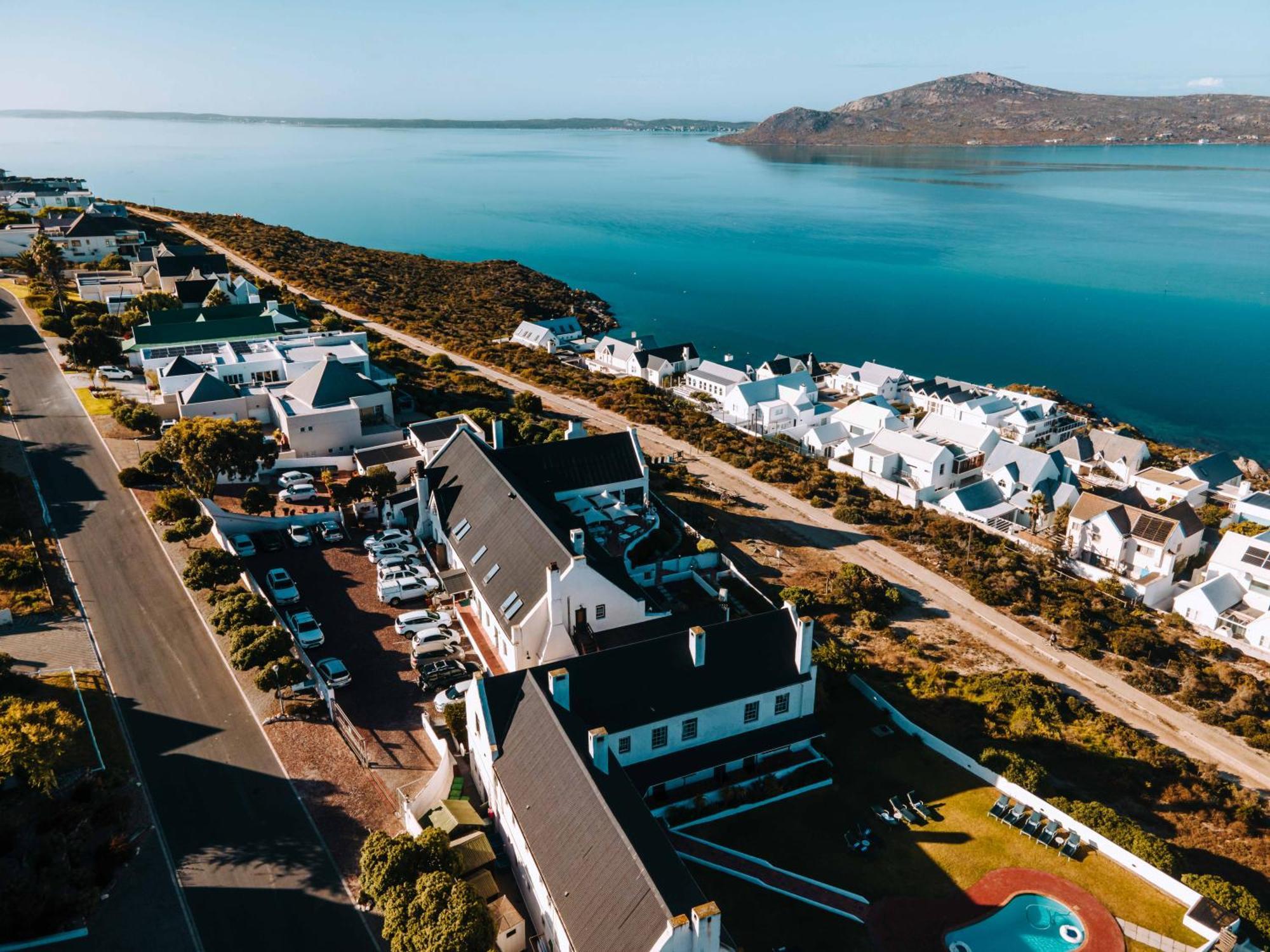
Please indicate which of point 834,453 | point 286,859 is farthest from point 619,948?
point 834,453

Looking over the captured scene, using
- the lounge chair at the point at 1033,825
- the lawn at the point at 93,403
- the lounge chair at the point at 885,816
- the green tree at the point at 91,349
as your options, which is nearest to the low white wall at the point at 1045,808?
the lounge chair at the point at 1033,825

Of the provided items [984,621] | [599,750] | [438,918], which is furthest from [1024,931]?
[984,621]

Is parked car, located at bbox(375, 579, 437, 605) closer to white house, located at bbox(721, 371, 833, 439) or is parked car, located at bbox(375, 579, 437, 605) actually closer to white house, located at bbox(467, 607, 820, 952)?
white house, located at bbox(467, 607, 820, 952)

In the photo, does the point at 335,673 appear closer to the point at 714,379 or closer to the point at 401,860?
the point at 401,860

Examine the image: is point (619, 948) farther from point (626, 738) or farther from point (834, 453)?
point (834, 453)

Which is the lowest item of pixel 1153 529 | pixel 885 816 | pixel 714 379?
pixel 885 816

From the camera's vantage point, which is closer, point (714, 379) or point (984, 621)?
point (984, 621)

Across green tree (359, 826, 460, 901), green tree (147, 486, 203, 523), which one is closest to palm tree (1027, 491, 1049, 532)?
green tree (359, 826, 460, 901)

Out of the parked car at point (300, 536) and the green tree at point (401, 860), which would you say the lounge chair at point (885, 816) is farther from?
the parked car at point (300, 536)

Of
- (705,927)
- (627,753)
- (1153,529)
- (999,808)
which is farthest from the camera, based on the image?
(1153,529)
